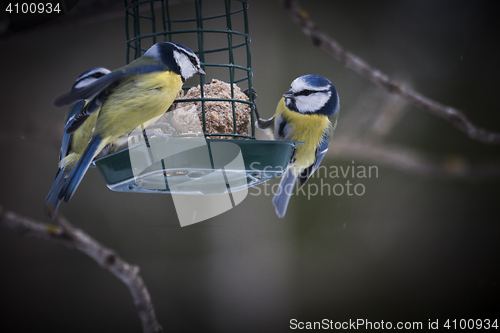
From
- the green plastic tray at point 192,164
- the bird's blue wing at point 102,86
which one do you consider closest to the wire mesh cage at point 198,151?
the green plastic tray at point 192,164

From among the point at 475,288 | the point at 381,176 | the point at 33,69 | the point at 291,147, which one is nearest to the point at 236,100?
the point at 291,147

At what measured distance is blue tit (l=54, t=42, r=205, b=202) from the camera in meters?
1.65

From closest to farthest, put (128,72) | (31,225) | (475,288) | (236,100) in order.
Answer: (31,225)
(128,72)
(236,100)
(475,288)

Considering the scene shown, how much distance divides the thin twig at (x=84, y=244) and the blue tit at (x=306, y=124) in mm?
789

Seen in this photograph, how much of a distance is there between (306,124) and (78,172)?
3.47 feet

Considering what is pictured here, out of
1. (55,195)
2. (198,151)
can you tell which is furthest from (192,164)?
(55,195)

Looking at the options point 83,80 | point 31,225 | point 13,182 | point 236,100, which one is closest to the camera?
point 31,225

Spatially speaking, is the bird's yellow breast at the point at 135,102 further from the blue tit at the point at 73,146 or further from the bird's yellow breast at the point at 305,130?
the bird's yellow breast at the point at 305,130

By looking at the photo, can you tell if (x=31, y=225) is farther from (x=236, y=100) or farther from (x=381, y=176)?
(x=381, y=176)

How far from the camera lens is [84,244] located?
4.95ft

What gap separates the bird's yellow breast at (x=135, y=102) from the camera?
1.66 meters

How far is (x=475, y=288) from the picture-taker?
15.0 feet

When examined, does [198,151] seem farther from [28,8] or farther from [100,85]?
[28,8]

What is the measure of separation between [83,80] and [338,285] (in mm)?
3257
